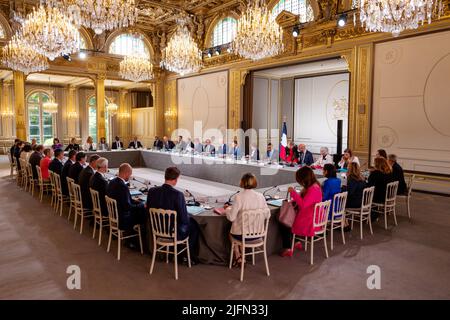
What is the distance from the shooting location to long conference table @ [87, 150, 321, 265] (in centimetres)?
390

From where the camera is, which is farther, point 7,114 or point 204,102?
point 7,114

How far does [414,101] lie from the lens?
26.0 feet

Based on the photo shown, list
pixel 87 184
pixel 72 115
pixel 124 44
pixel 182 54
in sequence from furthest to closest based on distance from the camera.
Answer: pixel 72 115
pixel 124 44
pixel 182 54
pixel 87 184

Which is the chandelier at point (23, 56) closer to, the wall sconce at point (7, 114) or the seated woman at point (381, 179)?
the wall sconce at point (7, 114)

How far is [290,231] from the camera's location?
426cm

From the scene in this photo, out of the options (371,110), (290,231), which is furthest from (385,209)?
(371,110)

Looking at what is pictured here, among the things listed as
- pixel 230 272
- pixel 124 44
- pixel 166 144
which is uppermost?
pixel 124 44

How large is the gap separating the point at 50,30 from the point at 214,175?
4.99 m

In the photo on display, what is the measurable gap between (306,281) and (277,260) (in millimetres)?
595

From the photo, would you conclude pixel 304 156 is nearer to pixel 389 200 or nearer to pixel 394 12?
pixel 389 200

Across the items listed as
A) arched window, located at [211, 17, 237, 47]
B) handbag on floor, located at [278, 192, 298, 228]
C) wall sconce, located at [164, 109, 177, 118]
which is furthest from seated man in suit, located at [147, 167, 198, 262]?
wall sconce, located at [164, 109, 177, 118]

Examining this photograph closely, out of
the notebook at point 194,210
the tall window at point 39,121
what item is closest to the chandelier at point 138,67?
the notebook at point 194,210

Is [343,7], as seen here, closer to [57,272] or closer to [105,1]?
[105,1]

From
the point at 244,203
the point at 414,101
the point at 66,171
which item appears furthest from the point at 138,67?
the point at 244,203
